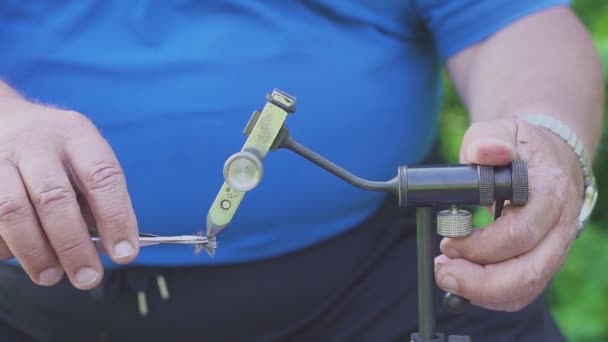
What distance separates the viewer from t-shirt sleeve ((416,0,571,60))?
1304mm

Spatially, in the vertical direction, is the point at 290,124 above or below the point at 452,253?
above

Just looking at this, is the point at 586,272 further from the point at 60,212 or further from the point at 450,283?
the point at 60,212

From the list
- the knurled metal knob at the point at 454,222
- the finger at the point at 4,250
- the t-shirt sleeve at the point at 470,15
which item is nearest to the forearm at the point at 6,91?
the finger at the point at 4,250

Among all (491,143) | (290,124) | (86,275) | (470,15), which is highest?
(470,15)

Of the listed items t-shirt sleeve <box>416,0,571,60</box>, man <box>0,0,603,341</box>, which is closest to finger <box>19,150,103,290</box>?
man <box>0,0,603,341</box>

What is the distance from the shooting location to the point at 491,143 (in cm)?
89

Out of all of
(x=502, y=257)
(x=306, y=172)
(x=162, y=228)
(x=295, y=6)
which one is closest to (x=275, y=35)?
(x=295, y=6)

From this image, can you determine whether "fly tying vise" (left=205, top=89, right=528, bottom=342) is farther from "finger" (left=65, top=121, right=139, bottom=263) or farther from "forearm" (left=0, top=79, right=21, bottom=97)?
"forearm" (left=0, top=79, right=21, bottom=97)

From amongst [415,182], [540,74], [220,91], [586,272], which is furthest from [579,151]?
[586,272]

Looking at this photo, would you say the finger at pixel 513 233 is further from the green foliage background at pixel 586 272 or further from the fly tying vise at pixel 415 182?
the green foliage background at pixel 586 272

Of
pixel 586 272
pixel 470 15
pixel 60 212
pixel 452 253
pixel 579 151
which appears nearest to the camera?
pixel 60 212

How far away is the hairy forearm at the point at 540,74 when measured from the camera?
3.85ft

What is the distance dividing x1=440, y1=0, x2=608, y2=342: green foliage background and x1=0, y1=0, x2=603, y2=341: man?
24.4 inches

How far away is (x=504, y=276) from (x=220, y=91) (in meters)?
0.45
